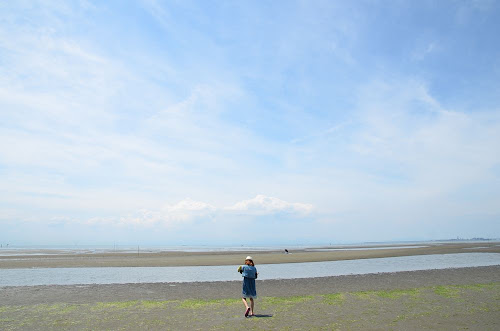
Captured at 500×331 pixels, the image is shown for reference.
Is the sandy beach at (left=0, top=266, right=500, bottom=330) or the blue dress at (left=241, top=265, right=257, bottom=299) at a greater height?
the blue dress at (left=241, top=265, right=257, bottom=299)

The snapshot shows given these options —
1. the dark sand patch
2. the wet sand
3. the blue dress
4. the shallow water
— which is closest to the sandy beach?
the dark sand patch

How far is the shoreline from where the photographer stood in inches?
745

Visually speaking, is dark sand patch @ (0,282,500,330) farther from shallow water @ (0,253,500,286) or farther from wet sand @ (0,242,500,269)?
wet sand @ (0,242,500,269)

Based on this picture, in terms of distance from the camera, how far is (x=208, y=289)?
870 inches

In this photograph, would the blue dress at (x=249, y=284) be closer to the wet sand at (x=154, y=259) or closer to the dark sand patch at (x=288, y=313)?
the dark sand patch at (x=288, y=313)

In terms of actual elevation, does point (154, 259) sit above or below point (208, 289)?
below

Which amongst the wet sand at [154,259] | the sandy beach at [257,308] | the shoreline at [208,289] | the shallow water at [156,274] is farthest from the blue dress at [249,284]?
the wet sand at [154,259]

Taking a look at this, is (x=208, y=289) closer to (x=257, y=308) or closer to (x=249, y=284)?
(x=257, y=308)

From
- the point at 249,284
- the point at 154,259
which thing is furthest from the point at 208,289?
the point at 154,259

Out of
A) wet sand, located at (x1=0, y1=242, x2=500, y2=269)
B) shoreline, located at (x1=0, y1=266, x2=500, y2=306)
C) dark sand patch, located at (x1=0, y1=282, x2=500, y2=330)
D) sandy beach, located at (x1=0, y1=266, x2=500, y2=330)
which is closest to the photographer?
dark sand patch, located at (x1=0, y1=282, x2=500, y2=330)

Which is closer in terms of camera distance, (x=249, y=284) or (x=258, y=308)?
(x=249, y=284)

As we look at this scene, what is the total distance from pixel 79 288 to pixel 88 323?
459 inches

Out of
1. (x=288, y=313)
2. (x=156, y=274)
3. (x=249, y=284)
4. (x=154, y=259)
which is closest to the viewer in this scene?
(x=288, y=313)

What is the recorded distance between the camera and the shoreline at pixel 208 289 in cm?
1893
